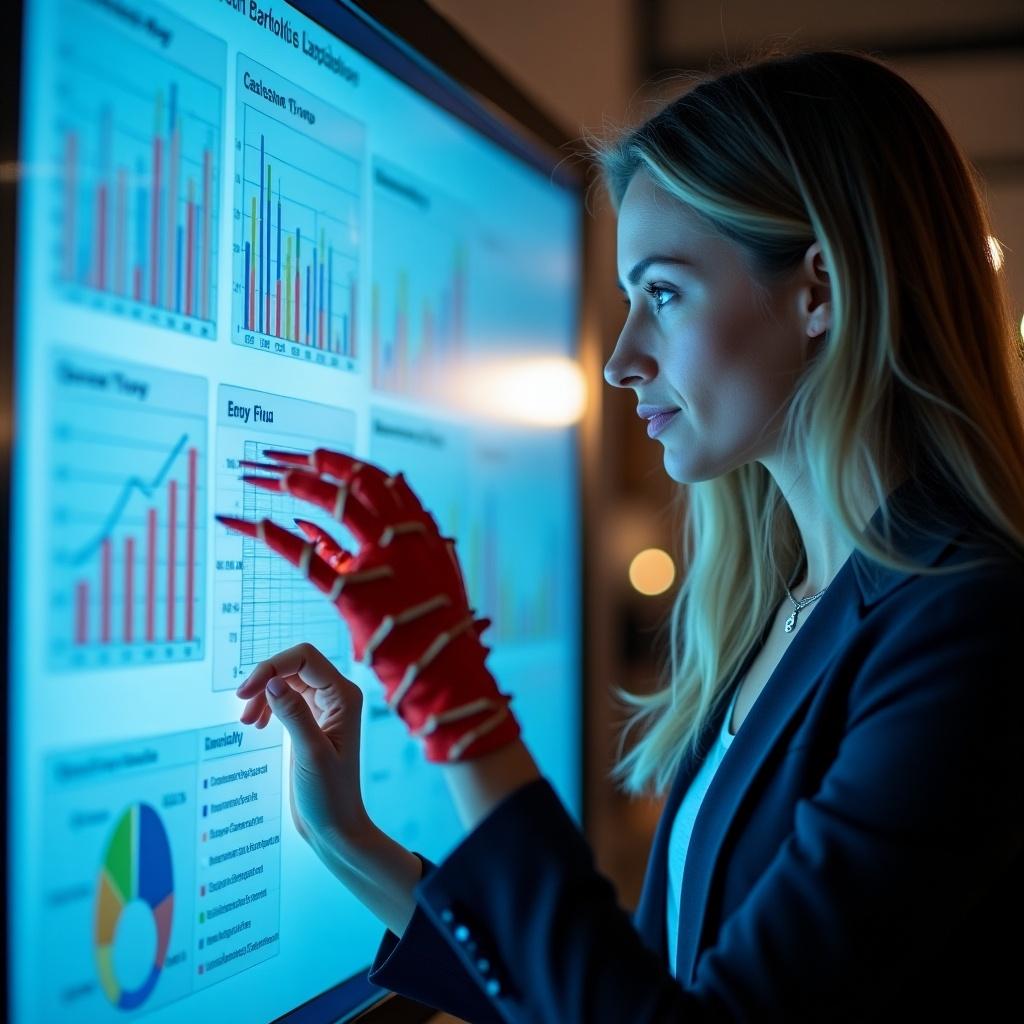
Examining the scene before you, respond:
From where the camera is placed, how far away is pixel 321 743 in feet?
3.00

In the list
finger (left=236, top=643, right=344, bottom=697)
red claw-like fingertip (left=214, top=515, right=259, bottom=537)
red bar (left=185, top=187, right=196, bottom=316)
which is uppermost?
red bar (left=185, top=187, right=196, bottom=316)

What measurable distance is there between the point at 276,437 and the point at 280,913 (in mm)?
395

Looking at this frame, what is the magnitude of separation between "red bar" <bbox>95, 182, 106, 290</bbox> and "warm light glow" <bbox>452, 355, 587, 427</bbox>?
61 centimetres

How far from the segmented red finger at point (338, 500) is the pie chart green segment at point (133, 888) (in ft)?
0.77

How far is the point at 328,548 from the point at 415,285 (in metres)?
0.46

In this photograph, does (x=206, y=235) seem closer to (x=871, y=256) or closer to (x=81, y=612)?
(x=81, y=612)

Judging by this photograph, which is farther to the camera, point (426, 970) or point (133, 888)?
point (426, 970)

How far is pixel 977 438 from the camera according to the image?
911mm

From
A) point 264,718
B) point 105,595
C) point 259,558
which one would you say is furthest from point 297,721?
point 105,595

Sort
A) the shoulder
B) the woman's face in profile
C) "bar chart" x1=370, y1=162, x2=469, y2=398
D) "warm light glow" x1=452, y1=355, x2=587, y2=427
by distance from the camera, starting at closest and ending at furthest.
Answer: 1. the shoulder
2. the woman's face in profile
3. "bar chart" x1=370, y1=162, x2=469, y2=398
4. "warm light glow" x1=452, y1=355, x2=587, y2=427

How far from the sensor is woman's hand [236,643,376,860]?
2.91 feet

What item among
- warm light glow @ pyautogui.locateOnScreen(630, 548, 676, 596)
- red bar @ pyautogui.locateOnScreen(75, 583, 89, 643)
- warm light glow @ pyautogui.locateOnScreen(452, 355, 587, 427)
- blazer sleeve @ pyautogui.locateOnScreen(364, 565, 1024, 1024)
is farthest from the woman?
warm light glow @ pyautogui.locateOnScreen(630, 548, 676, 596)

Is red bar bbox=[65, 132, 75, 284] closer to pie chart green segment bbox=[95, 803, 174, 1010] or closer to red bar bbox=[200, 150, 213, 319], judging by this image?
red bar bbox=[200, 150, 213, 319]

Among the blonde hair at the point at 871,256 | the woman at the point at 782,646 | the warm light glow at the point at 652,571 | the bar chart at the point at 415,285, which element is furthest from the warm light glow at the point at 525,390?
the warm light glow at the point at 652,571
